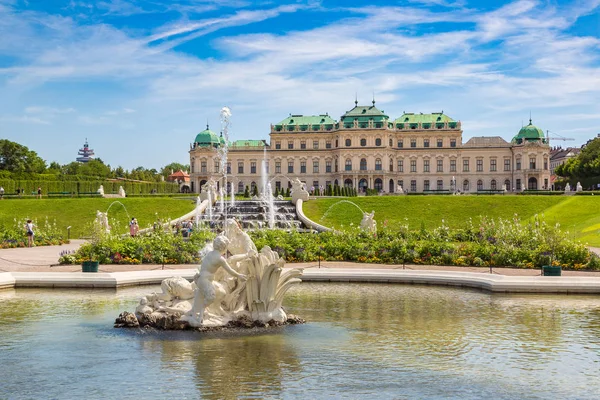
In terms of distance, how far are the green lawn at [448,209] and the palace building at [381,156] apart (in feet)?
144

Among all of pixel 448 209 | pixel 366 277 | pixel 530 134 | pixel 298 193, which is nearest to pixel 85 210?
pixel 298 193

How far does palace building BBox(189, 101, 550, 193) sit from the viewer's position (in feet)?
326

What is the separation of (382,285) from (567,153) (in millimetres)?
160915

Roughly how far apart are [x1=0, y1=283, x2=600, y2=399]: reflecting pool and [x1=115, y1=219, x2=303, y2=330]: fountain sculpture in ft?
1.29

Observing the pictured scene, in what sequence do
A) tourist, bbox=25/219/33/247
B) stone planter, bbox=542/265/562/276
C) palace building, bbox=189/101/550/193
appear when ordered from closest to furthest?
stone planter, bbox=542/265/562/276 → tourist, bbox=25/219/33/247 → palace building, bbox=189/101/550/193

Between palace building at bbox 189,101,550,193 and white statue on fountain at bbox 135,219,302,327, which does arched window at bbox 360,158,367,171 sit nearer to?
palace building at bbox 189,101,550,193

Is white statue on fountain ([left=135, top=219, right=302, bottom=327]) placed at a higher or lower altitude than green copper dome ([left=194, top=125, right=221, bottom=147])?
lower

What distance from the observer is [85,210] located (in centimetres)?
5038

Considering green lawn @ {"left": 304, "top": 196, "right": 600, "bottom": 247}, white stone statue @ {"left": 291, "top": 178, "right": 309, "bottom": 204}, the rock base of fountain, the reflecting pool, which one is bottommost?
the reflecting pool

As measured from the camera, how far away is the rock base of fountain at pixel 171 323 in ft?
46.0

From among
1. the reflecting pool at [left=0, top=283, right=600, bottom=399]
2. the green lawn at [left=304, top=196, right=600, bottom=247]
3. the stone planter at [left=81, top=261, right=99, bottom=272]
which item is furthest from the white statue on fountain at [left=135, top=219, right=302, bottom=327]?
the green lawn at [left=304, top=196, right=600, bottom=247]

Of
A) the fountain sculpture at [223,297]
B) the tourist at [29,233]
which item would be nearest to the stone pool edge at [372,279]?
the fountain sculpture at [223,297]

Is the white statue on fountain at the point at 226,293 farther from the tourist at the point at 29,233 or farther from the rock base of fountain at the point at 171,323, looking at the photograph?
the tourist at the point at 29,233

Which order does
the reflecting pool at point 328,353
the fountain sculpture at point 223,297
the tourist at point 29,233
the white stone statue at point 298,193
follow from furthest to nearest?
the white stone statue at point 298,193 → the tourist at point 29,233 → the fountain sculpture at point 223,297 → the reflecting pool at point 328,353
